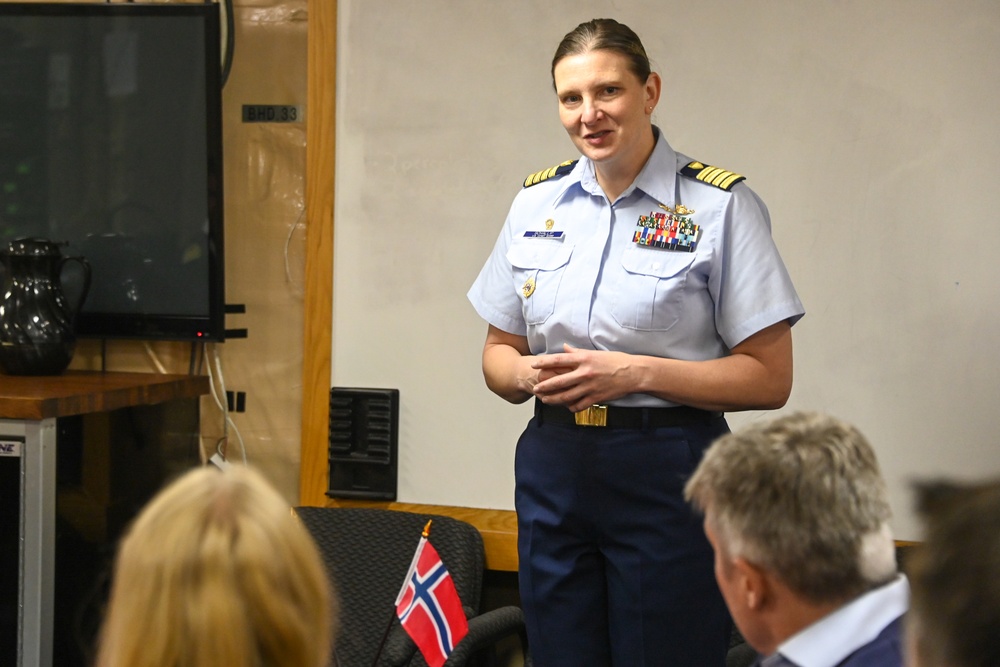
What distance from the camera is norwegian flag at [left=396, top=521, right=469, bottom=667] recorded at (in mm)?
1714

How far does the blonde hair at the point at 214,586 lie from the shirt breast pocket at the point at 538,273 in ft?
3.50

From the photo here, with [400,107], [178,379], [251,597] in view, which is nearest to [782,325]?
[251,597]

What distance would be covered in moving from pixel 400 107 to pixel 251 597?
7.15 ft

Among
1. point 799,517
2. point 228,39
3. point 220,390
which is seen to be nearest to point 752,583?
point 799,517

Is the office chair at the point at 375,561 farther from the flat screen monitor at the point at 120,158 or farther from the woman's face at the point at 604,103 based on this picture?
the woman's face at the point at 604,103

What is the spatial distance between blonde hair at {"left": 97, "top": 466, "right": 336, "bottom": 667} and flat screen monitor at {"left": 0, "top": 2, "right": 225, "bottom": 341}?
7.22ft

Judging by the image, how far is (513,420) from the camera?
275 cm

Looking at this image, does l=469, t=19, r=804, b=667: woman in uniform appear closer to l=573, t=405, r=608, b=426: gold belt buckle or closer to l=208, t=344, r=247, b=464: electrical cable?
l=573, t=405, r=608, b=426: gold belt buckle

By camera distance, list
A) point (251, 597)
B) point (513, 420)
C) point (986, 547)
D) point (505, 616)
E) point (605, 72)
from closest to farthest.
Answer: point (986, 547), point (251, 597), point (605, 72), point (505, 616), point (513, 420)

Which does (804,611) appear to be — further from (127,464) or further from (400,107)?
(127,464)

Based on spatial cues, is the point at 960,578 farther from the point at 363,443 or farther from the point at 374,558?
the point at 363,443

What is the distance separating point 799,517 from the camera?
105cm

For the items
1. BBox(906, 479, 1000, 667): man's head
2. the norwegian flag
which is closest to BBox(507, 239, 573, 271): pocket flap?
the norwegian flag

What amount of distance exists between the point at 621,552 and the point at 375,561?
1.07 m
